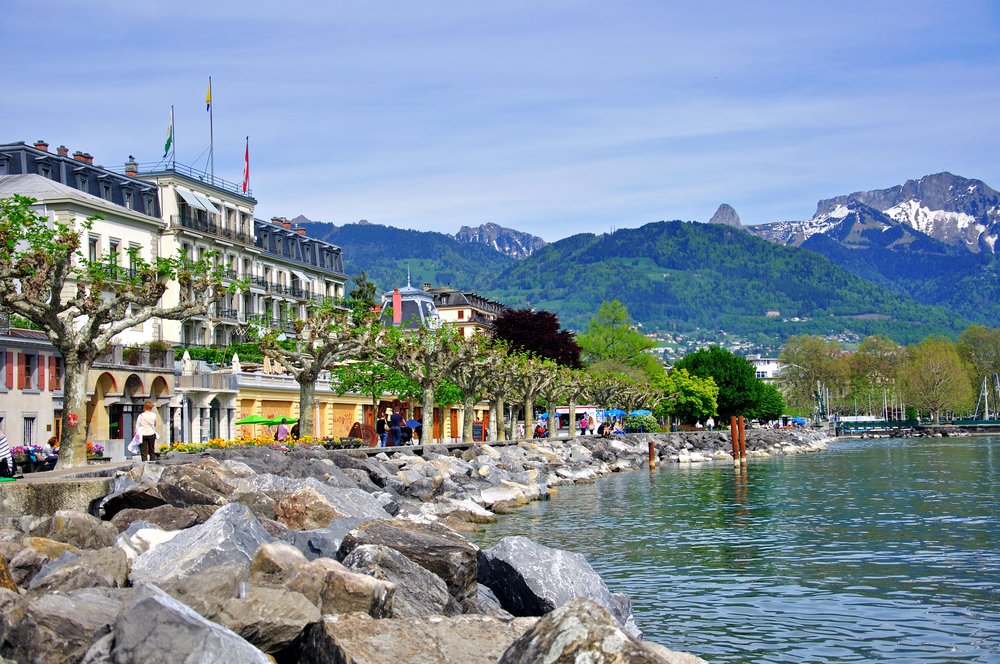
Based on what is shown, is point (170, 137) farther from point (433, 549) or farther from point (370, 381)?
point (433, 549)

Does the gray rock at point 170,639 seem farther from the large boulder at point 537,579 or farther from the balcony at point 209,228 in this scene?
the balcony at point 209,228

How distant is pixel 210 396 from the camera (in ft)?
199

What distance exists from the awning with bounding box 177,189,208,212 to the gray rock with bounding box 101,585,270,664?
74529 mm

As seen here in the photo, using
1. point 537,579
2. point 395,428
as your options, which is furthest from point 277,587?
point 395,428

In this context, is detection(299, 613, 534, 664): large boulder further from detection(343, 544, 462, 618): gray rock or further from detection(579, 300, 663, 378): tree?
detection(579, 300, 663, 378): tree

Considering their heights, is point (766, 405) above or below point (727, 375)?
below

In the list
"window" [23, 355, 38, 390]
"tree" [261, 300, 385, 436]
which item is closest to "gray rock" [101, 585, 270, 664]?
"tree" [261, 300, 385, 436]

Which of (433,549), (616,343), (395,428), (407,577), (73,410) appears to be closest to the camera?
(407,577)

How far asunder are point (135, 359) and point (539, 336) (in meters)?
45.0

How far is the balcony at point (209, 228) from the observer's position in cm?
8068

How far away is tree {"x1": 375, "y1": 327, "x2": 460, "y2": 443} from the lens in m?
52.8

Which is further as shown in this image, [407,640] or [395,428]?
[395,428]

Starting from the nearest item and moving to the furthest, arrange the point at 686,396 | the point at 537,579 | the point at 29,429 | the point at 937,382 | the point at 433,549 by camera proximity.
Result: 1. the point at 433,549
2. the point at 537,579
3. the point at 29,429
4. the point at 686,396
5. the point at 937,382

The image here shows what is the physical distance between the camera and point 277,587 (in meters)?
12.6
